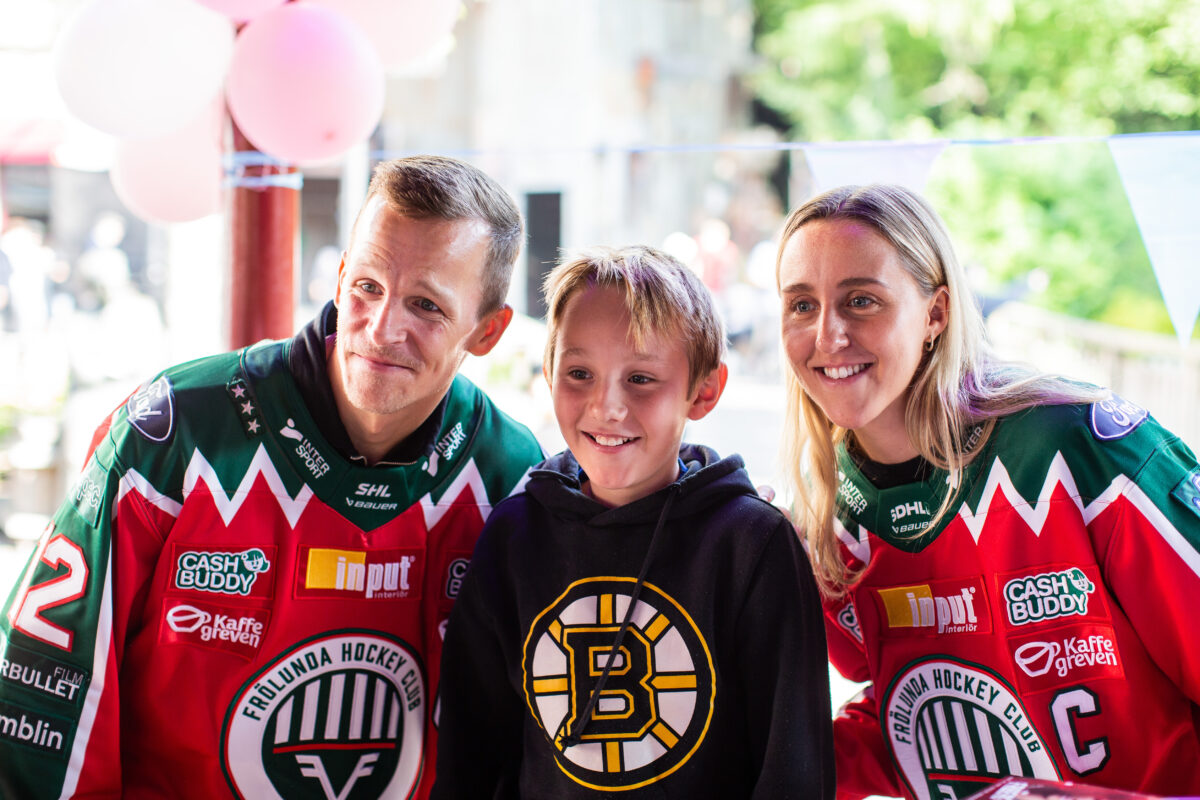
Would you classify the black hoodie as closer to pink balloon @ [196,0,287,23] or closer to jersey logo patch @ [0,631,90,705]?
jersey logo patch @ [0,631,90,705]

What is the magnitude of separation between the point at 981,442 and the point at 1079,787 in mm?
709

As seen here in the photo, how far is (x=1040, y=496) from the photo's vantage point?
2002 millimetres

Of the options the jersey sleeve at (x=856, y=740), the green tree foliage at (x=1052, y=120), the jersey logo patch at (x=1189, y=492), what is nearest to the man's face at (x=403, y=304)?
the jersey sleeve at (x=856, y=740)

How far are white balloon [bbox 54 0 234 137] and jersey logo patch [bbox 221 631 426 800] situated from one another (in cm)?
153

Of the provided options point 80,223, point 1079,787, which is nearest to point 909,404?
point 1079,787

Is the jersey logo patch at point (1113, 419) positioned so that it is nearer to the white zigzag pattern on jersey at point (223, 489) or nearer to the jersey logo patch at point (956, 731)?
the jersey logo patch at point (956, 731)

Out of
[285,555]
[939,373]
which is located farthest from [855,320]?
[285,555]

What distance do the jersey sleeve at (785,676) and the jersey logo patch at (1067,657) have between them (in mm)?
445

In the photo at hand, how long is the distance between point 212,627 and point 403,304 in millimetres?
753

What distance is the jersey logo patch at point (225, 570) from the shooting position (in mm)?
2078

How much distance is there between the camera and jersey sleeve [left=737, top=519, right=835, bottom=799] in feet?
5.76

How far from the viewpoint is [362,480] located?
217cm

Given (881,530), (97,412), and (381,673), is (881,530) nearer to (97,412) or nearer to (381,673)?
(381,673)

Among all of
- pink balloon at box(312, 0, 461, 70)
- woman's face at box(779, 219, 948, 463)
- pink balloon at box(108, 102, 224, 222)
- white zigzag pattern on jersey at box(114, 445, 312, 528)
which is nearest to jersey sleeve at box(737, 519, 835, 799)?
woman's face at box(779, 219, 948, 463)
